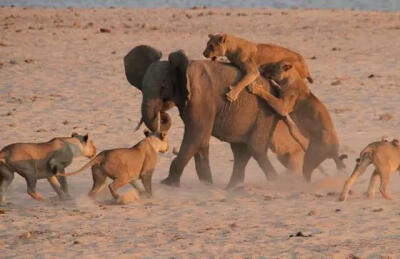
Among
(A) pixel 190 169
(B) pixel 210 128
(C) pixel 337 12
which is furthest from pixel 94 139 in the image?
(C) pixel 337 12

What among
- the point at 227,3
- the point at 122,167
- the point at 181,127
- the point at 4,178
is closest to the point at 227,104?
the point at 122,167

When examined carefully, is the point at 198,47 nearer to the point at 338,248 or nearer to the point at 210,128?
the point at 210,128

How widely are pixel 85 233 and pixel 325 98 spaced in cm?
1045

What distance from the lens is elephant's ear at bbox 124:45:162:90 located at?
14609mm

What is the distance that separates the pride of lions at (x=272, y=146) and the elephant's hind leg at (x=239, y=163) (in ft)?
1.26

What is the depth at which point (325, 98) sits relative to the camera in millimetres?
21062

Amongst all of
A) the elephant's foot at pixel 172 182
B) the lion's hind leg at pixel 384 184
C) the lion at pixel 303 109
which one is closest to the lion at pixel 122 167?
the elephant's foot at pixel 172 182

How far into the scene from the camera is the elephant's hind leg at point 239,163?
14419 millimetres

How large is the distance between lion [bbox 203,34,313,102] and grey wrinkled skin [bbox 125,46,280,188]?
0.11 metres

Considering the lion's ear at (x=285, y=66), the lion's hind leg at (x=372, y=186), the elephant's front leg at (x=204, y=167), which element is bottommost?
the elephant's front leg at (x=204, y=167)

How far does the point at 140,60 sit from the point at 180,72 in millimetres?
1017

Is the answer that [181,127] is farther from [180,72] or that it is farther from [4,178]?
[4,178]

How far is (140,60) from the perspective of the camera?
1466 cm

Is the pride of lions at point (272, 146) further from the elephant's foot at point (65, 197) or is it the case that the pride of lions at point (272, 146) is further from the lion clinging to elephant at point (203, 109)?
the lion clinging to elephant at point (203, 109)
